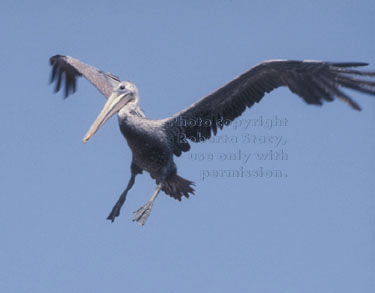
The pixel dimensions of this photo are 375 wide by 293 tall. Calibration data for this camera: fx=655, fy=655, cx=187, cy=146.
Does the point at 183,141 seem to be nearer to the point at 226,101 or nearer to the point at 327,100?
the point at 226,101

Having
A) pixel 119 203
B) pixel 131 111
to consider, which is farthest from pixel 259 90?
pixel 119 203

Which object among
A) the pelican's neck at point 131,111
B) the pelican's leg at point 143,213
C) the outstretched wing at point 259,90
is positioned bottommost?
the pelican's leg at point 143,213

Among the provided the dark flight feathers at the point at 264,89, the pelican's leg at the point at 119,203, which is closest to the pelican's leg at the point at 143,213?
the pelican's leg at the point at 119,203

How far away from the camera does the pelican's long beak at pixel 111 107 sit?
10.3 m

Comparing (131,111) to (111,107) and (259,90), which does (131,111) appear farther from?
(259,90)

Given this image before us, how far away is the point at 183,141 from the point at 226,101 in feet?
3.27

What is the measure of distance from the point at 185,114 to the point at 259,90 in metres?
1.30

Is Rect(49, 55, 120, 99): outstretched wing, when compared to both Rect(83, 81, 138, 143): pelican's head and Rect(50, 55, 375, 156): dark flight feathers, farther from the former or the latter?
Rect(50, 55, 375, 156): dark flight feathers

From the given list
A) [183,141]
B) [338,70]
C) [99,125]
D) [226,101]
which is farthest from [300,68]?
[99,125]

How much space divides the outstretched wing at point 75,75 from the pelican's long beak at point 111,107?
1633 mm

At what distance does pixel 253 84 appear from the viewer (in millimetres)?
10828

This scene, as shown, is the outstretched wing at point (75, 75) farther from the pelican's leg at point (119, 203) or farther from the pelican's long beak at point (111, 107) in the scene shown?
the pelican's leg at point (119, 203)

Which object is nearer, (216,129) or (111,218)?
(111,218)

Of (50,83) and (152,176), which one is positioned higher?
(50,83)
